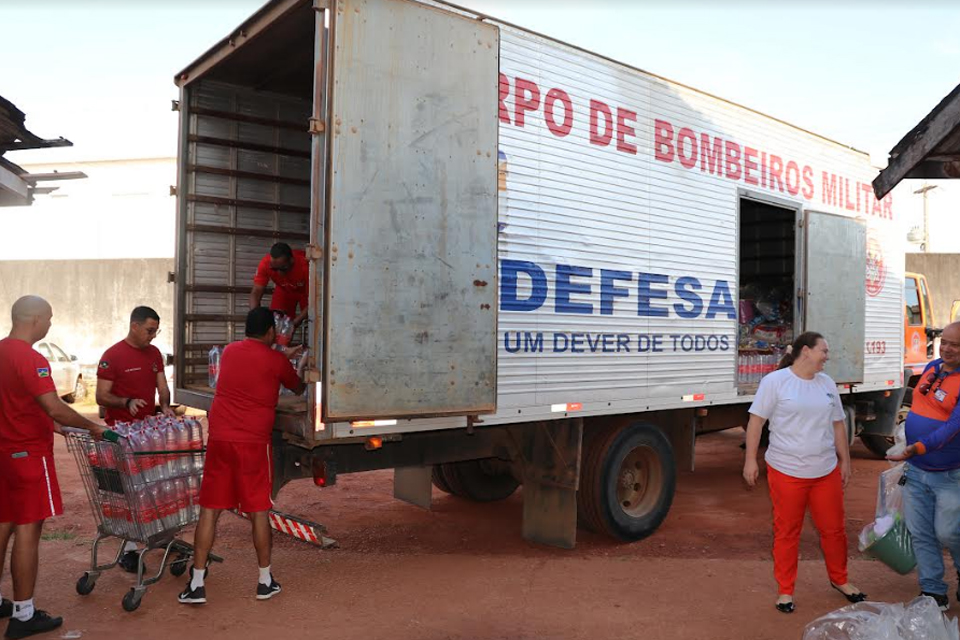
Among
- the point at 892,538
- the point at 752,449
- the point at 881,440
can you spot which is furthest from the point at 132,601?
the point at 881,440

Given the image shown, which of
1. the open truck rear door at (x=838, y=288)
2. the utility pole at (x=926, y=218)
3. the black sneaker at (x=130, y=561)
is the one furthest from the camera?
the utility pole at (x=926, y=218)

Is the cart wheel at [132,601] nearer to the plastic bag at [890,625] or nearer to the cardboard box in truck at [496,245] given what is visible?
the cardboard box in truck at [496,245]

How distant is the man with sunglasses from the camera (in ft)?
14.9

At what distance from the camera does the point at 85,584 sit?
4.96 meters

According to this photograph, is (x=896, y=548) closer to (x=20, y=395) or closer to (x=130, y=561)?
(x=130, y=561)

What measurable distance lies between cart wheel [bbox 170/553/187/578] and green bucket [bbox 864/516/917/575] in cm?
453

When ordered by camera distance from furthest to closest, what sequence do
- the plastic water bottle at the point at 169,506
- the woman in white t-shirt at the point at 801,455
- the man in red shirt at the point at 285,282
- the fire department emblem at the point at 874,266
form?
the fire department emblem at the point at 874,266 < the man in red shirt at the point at 285,282 < the plastic water bottle at the point at 169,506 < the woman in white t-shirt at the point at 801,455

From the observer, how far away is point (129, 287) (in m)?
18.4

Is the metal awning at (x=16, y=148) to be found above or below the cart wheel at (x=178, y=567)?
above

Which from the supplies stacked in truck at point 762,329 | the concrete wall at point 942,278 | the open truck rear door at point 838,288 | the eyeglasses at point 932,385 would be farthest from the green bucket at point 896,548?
the concrete wall at point 942,278

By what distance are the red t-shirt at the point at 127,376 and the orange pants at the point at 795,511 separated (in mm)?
4318

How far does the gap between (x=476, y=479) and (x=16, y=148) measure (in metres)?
5.06

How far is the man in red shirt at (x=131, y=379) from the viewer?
18.0ft

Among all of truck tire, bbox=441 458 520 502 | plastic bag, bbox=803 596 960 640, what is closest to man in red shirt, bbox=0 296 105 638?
truck tire, bbox=441 458 520 502
